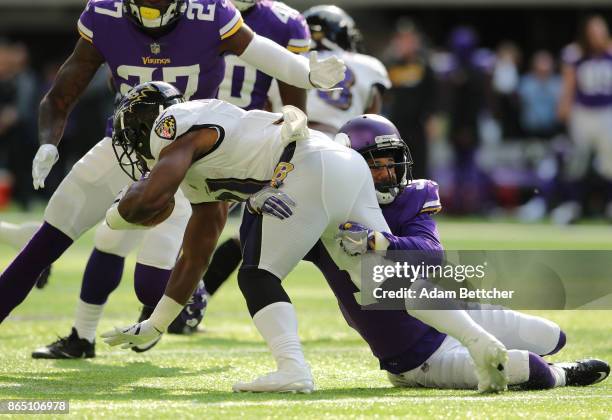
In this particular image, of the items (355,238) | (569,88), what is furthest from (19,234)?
(569,88)

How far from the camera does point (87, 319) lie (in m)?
5.90

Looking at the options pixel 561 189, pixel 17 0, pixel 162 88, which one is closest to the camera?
pixel 162 88

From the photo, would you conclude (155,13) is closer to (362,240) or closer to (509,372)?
(362,240)

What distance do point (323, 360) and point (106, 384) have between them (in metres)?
1.16

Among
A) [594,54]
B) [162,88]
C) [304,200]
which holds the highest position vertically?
[594,54]

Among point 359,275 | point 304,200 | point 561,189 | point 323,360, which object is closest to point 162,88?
point 304,200

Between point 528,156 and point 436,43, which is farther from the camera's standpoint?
point 436,43

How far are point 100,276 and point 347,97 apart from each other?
7.64ft

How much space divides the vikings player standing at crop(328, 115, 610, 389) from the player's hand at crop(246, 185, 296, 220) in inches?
9.0

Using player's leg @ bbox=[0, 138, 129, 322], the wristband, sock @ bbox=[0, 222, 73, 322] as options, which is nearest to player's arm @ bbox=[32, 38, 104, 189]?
player's leg @ bbox=[0, 138, 129, 322]

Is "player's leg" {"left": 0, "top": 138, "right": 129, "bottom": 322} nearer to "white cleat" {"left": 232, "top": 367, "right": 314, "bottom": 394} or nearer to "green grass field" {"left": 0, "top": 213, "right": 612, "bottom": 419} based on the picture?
"green grass field" {"left": 0, "top": 213, "right": 612, "bottom": 419}

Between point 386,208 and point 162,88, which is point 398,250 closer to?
point 386,208

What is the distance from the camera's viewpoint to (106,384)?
195 inches

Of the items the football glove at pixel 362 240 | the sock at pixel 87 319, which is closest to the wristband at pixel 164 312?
the football glove at pixel 362 240
